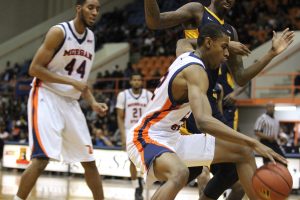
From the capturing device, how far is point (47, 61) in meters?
5.73

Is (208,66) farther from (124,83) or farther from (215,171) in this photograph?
(124,83)

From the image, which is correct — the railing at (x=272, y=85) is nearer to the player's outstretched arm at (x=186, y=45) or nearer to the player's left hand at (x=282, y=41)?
the player's outstretched arm at (x=186, y=45)

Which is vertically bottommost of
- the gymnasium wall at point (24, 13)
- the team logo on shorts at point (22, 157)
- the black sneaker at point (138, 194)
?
the team logo on shorts at point (22, 157)

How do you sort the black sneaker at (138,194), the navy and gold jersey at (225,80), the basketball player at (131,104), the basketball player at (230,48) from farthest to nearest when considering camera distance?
the basketball player at (131,104) → the black sneaker at (138,194) → the navy and gold jersey at (225,80) → the basketball player at (230,48)

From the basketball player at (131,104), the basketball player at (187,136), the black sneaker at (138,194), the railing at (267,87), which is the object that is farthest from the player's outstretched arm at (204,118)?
the railing at (267,87)

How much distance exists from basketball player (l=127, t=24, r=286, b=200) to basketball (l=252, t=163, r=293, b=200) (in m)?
0.24

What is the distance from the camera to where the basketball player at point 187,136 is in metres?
4.14

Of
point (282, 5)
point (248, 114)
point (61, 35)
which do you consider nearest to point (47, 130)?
point (61, 35)

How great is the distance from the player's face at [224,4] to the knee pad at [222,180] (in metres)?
1.49

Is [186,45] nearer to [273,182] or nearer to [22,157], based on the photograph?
[273,182]

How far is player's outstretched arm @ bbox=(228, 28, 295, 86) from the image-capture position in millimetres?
4922

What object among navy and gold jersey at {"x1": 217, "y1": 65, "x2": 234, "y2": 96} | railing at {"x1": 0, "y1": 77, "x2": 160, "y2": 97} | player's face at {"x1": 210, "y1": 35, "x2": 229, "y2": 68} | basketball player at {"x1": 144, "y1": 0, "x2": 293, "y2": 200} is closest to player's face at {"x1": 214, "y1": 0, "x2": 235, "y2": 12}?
basketball player at {"x1": 144, "y1": 0, "x2": 293, "y2": 200}

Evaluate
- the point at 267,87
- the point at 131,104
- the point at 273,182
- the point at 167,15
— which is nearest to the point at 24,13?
the point at 267,87

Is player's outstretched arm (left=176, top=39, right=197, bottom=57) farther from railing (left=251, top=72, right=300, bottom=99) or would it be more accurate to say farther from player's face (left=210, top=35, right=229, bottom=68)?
railing (left=251, top=72, right=300, bottom=99)
